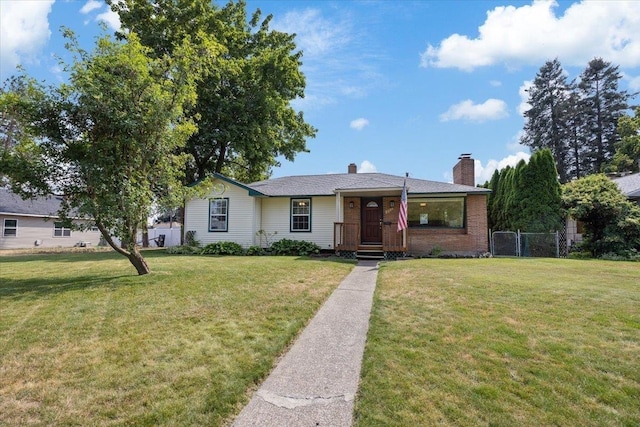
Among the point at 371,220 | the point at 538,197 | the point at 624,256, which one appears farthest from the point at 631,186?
the point at 371,220

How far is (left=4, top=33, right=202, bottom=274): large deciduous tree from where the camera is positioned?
6.67 meters

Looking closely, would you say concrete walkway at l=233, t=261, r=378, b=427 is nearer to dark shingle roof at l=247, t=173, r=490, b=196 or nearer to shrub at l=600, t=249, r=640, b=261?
dark shingle roof at l=247, t=173, r=490, b=196

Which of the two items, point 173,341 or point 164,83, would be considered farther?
point 164,83

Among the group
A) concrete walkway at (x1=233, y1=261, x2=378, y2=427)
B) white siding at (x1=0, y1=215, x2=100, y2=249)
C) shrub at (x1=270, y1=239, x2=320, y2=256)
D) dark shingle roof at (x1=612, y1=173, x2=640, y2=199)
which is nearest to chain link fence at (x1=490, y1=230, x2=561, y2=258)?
dark shingle roof at (x1=612, y1=173, x2=640, y2=199)

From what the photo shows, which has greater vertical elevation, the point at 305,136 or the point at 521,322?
the point at 305,136

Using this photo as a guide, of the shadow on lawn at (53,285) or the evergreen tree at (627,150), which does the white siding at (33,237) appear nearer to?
the shadow on lawn at (53,285)

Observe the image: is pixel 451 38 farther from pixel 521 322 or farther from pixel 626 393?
pixel 626 393

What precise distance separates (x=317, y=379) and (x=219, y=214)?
13521mm

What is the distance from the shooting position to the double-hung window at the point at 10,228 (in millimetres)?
20828

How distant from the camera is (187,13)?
1842 centimetres

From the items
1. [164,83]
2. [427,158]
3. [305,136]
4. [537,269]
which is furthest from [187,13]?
[537,269]

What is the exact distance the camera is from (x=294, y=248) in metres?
14.7

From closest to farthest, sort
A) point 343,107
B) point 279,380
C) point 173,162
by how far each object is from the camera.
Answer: point 279,380 → point 173,162 → point 343,107

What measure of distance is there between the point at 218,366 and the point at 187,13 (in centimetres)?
2073
